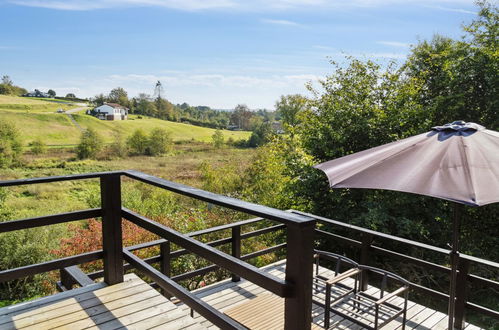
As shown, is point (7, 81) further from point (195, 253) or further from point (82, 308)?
point (195, 253)

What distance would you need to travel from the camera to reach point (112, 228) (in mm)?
2406

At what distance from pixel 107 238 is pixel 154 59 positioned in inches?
2971

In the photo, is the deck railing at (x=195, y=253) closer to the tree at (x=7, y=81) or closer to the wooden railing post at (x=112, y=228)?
the wooden railing post at (x=112, y=228)

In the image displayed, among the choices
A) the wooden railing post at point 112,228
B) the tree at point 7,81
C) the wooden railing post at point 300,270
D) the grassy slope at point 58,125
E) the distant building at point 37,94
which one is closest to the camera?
the wooden railing post at point 300,270

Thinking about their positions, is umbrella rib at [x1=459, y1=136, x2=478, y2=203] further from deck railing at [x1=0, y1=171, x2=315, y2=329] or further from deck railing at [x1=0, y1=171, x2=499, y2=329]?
deck railing at [x1=0, y1=171, x2=315, y2=329]

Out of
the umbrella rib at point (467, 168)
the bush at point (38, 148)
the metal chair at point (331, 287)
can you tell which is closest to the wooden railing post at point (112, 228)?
the metal chair at point (331, 287)

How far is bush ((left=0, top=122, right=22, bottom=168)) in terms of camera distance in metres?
27.1

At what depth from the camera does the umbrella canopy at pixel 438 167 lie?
6.16 ft

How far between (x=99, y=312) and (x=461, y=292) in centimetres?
308

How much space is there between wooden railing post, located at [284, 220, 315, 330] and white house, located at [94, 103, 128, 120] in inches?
2117

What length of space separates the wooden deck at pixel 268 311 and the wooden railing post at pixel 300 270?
167cm

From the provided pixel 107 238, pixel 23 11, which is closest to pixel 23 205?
pixel 107 238

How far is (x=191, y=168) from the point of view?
92.9 feet

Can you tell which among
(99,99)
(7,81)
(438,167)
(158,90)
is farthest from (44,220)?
(158,90)
